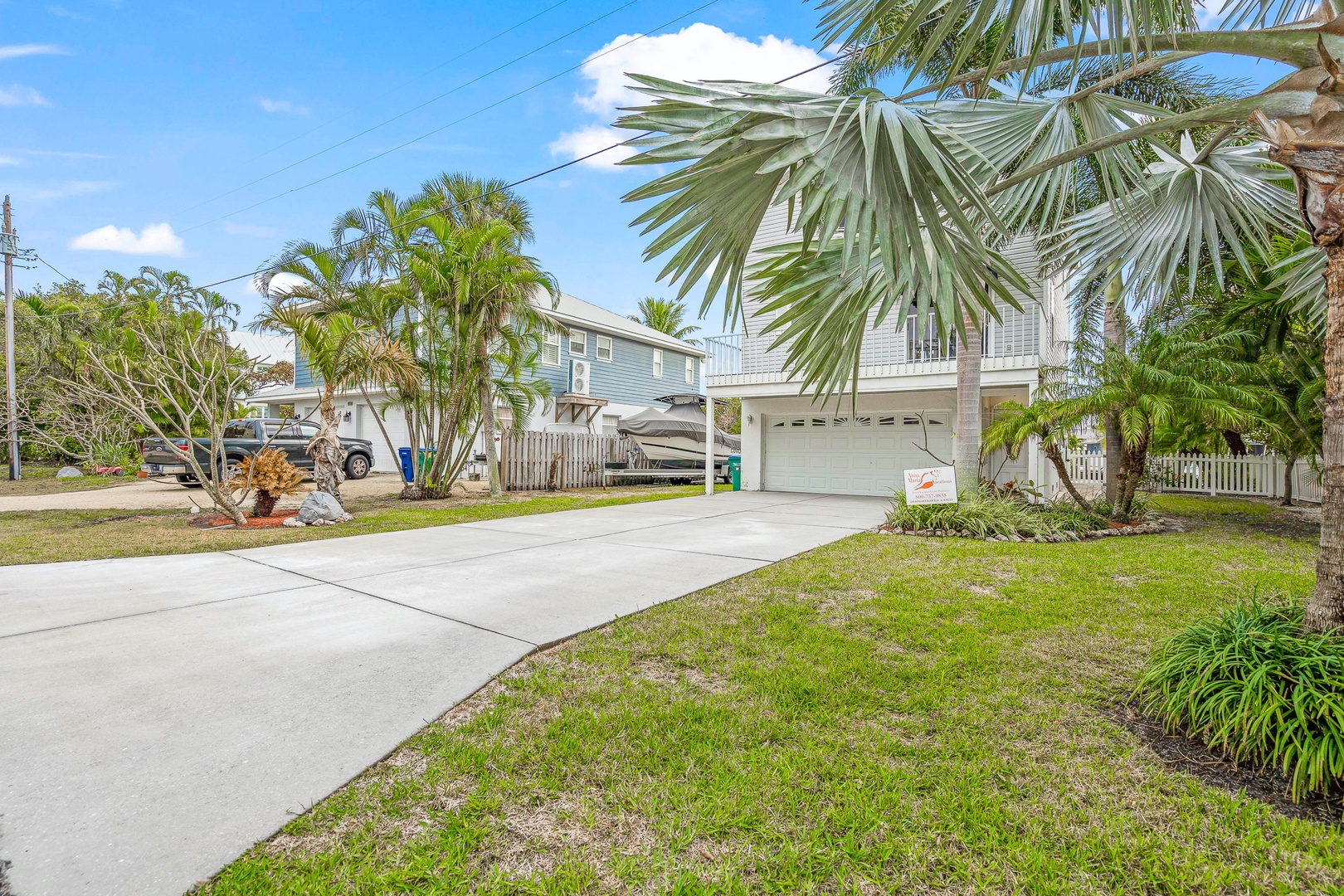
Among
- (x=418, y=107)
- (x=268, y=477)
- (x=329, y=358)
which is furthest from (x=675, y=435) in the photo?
(x=268, y=477)

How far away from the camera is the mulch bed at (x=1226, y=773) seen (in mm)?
2131

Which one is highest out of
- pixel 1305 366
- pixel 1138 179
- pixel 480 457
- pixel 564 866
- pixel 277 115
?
pixel 277 115

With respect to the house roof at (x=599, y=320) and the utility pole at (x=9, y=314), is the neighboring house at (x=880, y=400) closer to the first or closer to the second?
the house roof at (x=599, y=320)

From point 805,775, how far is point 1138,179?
4000 millimetres

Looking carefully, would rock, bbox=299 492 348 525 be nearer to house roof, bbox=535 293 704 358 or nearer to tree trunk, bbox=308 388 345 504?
tree trunk, bbox=308 388 345 504

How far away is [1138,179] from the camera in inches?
151

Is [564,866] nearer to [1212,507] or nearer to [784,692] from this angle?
[784,692]

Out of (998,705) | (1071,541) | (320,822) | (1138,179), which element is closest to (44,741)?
(320,822)

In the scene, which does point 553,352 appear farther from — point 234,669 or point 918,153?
point 918,153

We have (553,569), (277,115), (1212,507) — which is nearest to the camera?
(553,569)

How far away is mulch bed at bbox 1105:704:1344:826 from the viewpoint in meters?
2.13

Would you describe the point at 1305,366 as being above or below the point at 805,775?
above

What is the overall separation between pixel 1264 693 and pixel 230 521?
10583 mm

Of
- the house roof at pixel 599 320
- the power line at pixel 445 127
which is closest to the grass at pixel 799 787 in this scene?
the power line at pixel 445 127
